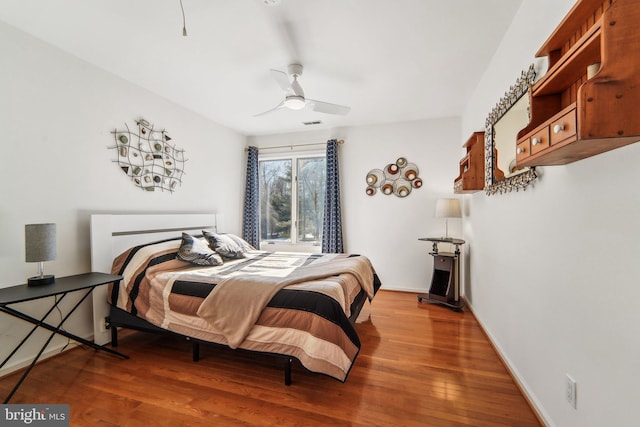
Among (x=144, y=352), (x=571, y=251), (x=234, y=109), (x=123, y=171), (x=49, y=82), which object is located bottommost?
(x=144, y=352)

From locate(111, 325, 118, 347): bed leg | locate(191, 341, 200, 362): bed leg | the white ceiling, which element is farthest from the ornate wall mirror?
locate(111, 325, 118, 347): bed leg

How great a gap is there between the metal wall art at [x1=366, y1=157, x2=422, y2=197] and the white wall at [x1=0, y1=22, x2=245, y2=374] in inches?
119

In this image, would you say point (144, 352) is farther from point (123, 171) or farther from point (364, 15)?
point (364, 15)

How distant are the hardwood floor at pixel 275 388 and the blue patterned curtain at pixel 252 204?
2.44 meters

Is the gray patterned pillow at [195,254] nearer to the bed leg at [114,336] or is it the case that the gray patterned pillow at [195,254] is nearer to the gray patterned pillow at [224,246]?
the gray patterned pillow at [224,246]

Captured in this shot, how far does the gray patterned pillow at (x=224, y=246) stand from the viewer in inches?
132

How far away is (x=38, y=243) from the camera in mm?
2033

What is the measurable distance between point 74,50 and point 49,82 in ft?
1.18

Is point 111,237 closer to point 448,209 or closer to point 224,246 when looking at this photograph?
point 224,246

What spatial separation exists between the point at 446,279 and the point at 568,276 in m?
2.55

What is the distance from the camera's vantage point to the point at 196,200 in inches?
160

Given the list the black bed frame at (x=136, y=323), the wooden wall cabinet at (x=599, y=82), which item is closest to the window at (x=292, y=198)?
the black bed frame at (x=136, y=323)

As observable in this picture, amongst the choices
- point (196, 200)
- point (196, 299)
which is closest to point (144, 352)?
point (196, 299)

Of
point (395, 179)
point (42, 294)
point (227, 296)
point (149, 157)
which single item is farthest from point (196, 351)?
point (395, 179)
